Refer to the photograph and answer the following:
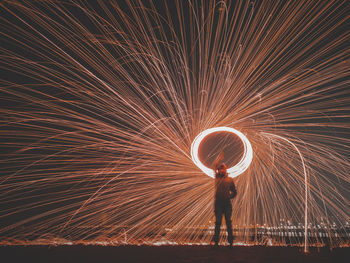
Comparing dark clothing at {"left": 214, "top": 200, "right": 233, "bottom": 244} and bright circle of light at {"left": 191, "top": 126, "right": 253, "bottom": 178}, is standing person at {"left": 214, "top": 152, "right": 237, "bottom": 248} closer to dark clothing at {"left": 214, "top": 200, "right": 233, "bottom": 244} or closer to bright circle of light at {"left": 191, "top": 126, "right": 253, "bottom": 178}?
dark clothing at {"left": 214, "top": 200, "right": 233, "bottom": 244}

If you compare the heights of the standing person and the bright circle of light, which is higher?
the bright circle of light

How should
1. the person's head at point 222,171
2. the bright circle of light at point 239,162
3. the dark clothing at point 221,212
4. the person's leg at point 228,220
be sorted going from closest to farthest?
the person's leg at point 228,220 < the dark clothing at point 221,212 < the person's head at point 222,171 < the bright circle of light at point 239,162

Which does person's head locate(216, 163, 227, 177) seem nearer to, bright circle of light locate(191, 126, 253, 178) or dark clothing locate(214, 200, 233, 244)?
dark clothing locate(214, 200, 233, 244)

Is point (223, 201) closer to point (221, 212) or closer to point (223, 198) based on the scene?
point (223, 198)

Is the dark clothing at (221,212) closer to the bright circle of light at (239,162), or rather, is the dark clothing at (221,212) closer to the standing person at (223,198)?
the standing person at (223,198)

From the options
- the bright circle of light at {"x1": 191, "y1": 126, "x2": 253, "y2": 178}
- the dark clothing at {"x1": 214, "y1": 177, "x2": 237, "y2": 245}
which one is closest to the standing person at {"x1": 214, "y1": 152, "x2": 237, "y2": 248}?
the dark clothing at {"x1": 214, "y1": 177, "x2": 237, "y2": 245}

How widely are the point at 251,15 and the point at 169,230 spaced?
5427 mm

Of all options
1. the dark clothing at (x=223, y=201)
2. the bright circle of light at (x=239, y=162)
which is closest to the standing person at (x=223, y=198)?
the dark clothing at (x=223, y=201)

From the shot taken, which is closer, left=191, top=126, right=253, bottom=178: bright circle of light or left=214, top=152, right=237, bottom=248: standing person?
left=214, top=152, right=237, bottom=248: standing person

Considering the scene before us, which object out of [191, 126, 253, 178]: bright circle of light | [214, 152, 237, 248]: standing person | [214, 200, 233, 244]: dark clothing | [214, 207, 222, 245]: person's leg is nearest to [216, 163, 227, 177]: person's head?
[214, 152, 237, 248]: standing person

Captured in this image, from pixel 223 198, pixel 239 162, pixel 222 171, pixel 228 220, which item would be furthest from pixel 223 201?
pixel 239 162

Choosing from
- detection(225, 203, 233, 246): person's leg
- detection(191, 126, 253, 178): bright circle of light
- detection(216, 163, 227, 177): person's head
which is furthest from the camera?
detection(191, 126, 253, 178): bright circle of light

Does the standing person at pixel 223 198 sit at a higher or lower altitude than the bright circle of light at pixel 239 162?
lower

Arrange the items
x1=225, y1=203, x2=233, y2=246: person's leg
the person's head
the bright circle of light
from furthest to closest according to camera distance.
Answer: the bright circle of light
the person's head
x1=225, y1=203, x2=233, y2=246: person's leg
